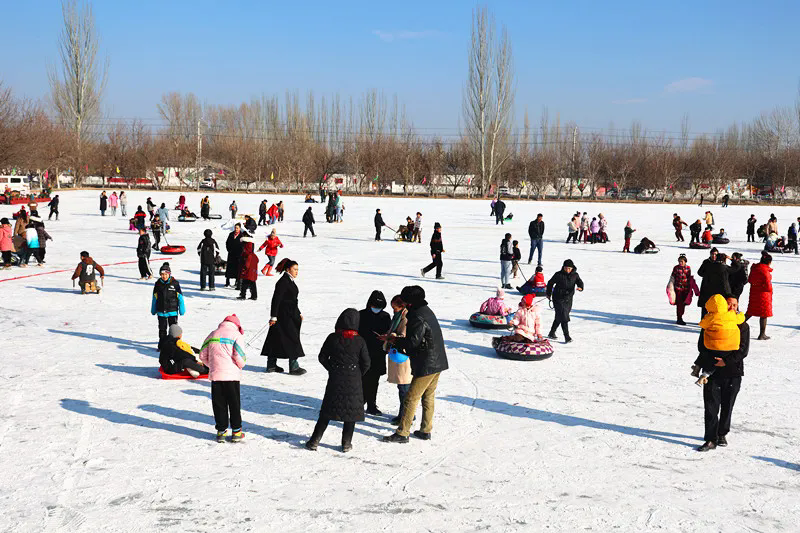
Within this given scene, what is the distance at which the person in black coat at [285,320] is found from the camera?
840cm

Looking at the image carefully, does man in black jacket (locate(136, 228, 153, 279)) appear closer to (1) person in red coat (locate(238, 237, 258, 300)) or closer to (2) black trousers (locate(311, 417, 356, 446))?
(1) person in red coat (locate(238, 237, 258, 300))

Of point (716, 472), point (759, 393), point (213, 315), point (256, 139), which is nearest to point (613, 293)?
point (759, 393)

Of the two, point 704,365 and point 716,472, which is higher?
point 704,365

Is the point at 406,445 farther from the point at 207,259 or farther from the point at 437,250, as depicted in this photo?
the point at 437,250

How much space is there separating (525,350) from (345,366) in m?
4.28

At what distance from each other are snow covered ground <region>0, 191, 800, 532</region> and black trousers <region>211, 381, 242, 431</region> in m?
0.24

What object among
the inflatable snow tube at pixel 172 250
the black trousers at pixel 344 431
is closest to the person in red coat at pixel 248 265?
the black trousers at pixel 344 431

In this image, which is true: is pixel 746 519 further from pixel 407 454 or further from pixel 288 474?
pixel 288 474

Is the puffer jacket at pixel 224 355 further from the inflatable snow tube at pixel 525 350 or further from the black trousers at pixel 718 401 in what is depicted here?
Result: the inflatable snow tube at pixel 525 350

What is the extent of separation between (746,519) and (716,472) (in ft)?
2.92

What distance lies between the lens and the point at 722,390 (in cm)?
651

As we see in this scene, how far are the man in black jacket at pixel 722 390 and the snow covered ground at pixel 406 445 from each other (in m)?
0.16

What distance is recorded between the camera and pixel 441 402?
7.88m

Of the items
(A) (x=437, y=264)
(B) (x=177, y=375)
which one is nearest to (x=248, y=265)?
(B) (x=177, y=375)
